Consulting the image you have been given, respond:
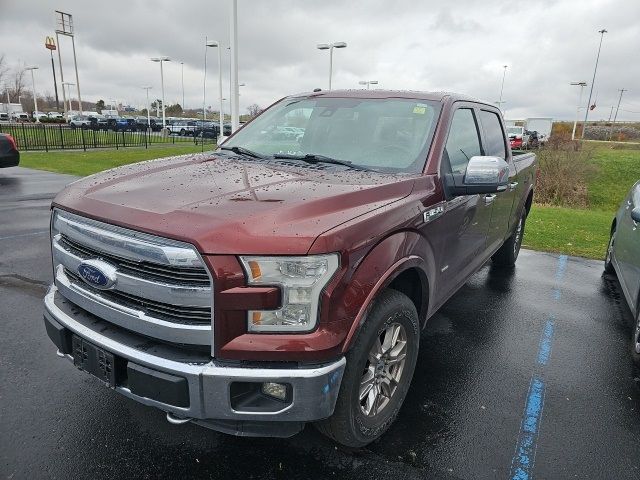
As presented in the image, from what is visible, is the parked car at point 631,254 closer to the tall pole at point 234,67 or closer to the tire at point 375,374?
the tire at point 375,374

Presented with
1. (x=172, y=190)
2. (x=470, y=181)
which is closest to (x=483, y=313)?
(x=470, y=181)

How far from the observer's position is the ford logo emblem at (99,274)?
87.2 inches

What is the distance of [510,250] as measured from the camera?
6141 mm

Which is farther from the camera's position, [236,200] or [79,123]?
[79,123]

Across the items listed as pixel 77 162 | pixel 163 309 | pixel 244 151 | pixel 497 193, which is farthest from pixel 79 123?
pixel 163 309

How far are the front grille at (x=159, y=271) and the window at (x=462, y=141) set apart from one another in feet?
6.45

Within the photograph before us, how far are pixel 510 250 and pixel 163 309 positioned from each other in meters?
5.08

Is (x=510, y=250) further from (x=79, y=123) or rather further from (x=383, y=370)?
(x=79, y=123)

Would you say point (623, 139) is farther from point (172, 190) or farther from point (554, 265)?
point (172, 190)

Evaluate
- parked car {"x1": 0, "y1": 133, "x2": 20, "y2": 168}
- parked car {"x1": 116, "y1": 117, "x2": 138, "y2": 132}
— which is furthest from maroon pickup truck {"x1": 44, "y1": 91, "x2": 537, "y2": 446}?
parked car {"x1": 116, "y1": 117, "x2": 138, "y2": 132}

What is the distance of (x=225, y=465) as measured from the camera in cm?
251

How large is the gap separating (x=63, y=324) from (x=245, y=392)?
1.10 metres

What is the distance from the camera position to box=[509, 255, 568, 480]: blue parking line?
8.44 ft

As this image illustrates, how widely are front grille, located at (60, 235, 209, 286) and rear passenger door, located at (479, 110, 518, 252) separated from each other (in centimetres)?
275
